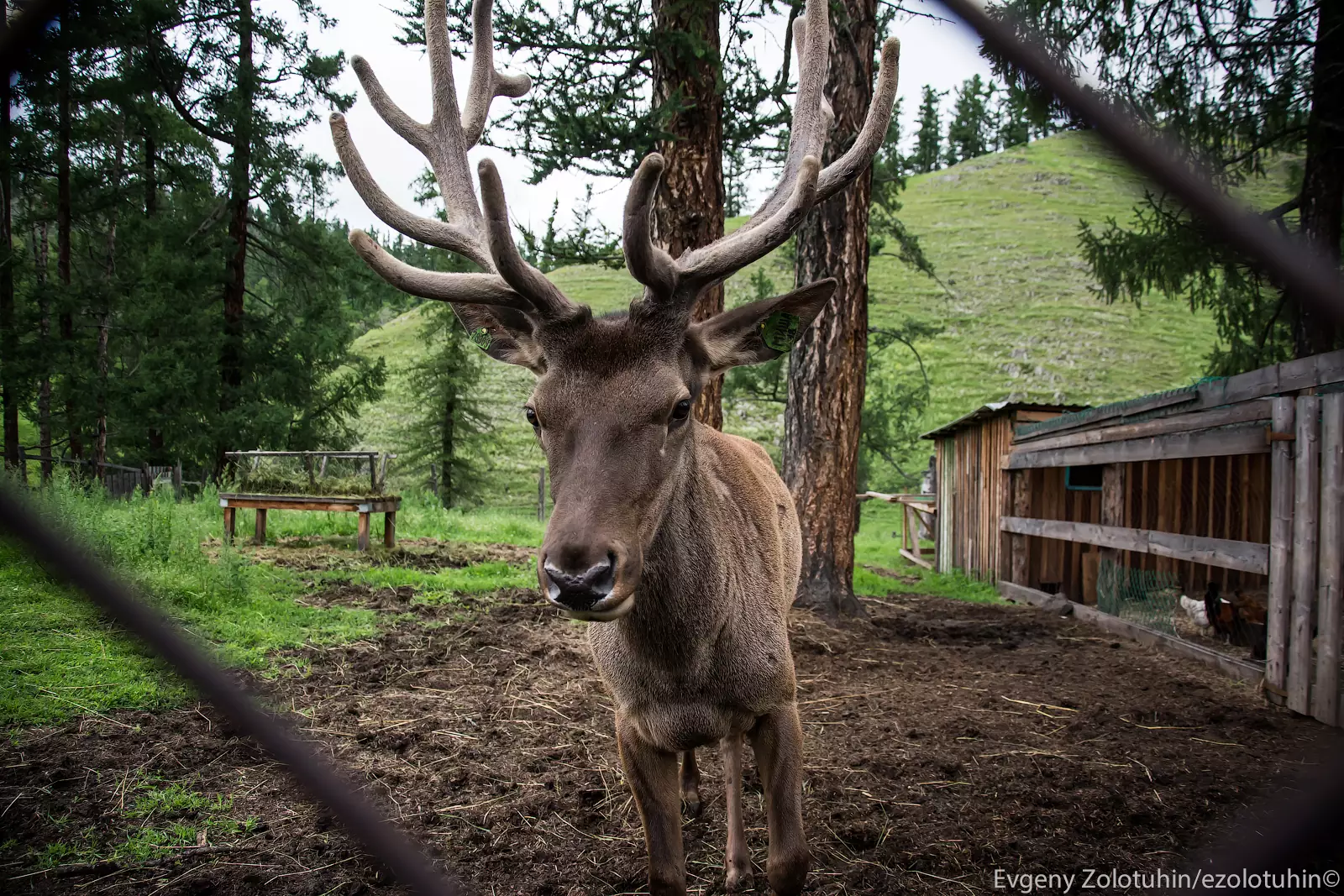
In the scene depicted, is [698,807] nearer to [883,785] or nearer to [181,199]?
[883,785]

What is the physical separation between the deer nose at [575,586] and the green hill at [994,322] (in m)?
25.2

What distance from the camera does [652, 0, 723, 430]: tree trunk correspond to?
284 inches

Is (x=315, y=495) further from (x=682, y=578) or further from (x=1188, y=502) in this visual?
(x=1188, y=502)

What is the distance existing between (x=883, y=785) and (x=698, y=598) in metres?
2.12

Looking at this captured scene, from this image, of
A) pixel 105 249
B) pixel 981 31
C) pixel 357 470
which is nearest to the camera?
pixel 981 31

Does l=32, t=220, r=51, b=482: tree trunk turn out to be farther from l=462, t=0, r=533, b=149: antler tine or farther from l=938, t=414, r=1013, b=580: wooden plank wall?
l=938, t=414, r=1013, b=580: wooden plank wall

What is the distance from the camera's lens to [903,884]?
133 inches

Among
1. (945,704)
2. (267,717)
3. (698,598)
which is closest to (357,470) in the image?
(945,704)

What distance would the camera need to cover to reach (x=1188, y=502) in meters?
9.55

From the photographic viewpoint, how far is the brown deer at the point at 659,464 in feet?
8.43

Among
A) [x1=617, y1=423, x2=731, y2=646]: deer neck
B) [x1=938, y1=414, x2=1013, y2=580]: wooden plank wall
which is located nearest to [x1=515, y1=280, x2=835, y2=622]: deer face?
[x1=617, y1=423, x2=731, y2=646]: deer neck

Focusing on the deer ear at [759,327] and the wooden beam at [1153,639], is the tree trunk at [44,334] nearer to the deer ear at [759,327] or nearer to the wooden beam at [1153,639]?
the deer ear at [759,327]

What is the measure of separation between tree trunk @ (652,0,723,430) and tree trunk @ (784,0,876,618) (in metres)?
1.55

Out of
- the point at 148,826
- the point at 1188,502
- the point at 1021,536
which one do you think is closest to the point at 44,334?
the point at 148,826
